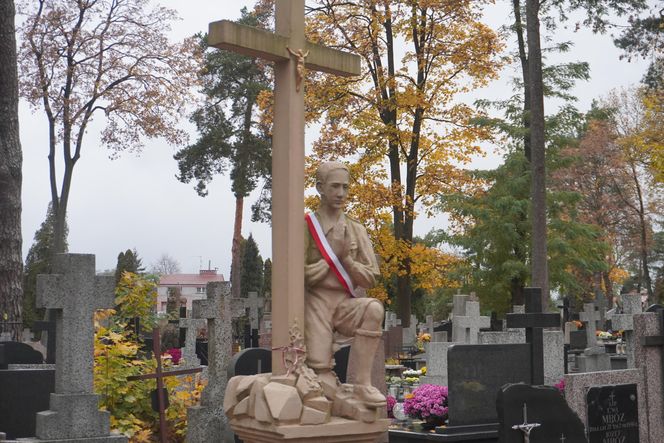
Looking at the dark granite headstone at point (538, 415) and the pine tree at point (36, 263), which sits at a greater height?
the pine tree at point (36, 263)

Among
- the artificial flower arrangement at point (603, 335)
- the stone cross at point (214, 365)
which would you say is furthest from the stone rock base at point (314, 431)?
the artificial flower arrangement at point (603, 335)

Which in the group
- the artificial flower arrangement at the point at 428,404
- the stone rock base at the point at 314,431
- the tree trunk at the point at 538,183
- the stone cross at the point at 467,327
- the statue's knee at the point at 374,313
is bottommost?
the artificial flower arrangement at the point at 428,404

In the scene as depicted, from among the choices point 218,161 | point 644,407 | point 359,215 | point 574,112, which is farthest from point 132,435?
point 218,161

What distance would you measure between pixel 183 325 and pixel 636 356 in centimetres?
814

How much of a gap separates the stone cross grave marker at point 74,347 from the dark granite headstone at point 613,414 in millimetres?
4529

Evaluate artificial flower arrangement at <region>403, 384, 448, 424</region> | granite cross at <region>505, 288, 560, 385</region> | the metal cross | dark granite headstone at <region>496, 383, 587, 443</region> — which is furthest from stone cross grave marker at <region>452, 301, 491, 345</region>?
the metal cross

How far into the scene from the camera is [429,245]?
28.0m

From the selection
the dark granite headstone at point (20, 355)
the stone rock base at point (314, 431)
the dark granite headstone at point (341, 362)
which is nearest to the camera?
the stone rock base at point (314, 431)

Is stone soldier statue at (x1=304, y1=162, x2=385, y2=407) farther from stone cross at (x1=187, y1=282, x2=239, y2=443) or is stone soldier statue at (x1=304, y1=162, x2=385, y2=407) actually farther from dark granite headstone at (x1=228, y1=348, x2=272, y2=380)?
stone cross at (x1=187, y1=282, x2=239, y2=443)

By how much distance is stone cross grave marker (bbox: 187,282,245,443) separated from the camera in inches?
324

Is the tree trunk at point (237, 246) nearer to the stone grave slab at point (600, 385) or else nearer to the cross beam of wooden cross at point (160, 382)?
the cross beam of wooden cross at point (160, 382)

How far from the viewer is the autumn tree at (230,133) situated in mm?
31734

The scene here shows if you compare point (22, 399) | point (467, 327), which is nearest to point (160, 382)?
point (22, 399)

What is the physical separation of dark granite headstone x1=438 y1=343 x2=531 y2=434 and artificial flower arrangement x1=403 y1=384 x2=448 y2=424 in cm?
31
